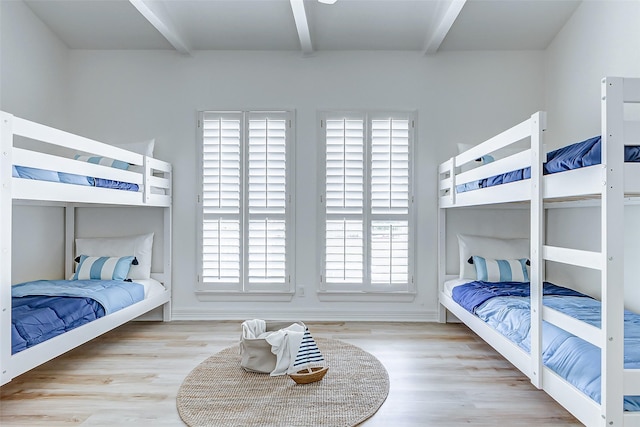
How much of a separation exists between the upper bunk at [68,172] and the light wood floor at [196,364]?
1.06 m

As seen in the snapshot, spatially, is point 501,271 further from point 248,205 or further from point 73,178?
point 73,178

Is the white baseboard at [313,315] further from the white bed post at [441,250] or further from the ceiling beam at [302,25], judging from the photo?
the ceiling beam at [302,25]

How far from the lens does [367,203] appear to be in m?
3.88

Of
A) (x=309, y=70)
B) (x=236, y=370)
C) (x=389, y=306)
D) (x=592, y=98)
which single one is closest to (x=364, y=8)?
(x=309, y=70)

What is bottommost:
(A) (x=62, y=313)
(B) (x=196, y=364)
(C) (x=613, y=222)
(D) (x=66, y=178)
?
(B) (x=196, y=364)

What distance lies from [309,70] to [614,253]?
3.05 meters

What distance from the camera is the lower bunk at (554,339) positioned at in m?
1.61

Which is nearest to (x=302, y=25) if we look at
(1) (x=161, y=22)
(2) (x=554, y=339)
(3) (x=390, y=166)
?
(1) (x=161, y=22)

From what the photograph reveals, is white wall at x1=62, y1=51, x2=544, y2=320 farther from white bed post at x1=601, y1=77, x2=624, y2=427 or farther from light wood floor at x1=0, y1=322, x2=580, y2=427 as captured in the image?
white bed post at x1=601, y1=77, x2=624, y2=427

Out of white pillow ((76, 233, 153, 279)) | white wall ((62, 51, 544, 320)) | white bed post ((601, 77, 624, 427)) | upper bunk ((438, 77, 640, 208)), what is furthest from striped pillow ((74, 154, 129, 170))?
white bed post ((601, 77, 624, 427))

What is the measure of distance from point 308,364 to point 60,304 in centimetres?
151

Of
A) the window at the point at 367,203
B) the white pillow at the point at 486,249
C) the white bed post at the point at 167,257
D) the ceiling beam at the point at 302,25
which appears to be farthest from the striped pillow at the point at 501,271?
the white bed post at the point at 167,257

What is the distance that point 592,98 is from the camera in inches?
127

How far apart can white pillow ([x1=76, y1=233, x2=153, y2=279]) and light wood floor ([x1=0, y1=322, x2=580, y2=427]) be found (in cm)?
51
